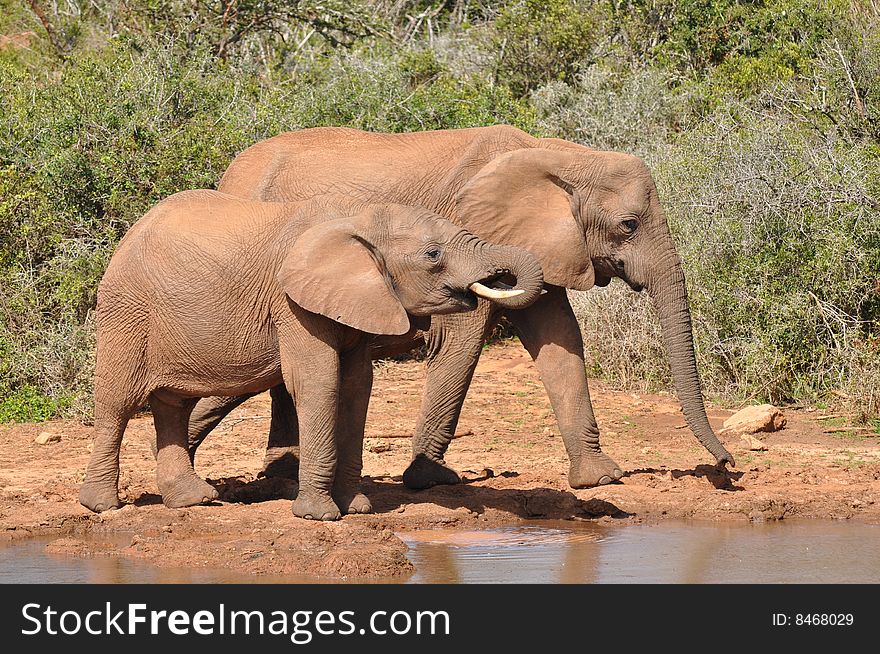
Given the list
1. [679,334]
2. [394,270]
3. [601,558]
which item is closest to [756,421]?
[679,334]

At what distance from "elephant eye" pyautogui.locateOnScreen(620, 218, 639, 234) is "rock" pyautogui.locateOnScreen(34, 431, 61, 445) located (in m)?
4.64

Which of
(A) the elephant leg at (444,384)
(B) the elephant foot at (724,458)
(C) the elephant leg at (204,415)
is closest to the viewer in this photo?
(B) the elephant foot at (724,458)

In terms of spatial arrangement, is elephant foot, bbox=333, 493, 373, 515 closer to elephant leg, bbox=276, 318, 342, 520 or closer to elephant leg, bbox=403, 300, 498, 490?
elephant leg, bbox=276, 318, 342, 520

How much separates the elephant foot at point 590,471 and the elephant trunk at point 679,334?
0.61 m

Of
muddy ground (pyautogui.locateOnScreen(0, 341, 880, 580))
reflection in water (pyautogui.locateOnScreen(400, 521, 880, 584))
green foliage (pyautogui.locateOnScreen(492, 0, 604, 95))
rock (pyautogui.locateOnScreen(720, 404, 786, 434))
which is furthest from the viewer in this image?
green foliage (pyautogui.locateOnScreen(492, 0, 604, 95))

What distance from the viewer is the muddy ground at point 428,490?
297 inches

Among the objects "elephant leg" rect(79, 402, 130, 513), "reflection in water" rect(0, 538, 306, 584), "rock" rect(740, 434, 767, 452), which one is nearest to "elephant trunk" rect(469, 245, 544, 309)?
"reflection in water" rect(0, 538, 306, 584)

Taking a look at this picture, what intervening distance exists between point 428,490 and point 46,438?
335cm

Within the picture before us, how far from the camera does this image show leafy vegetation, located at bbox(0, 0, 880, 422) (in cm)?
1220

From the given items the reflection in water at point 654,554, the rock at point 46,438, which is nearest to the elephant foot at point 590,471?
the reflection in water at point 654,554

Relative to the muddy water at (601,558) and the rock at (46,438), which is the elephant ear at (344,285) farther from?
the rock at (46,438)

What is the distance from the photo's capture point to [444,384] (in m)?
9.36

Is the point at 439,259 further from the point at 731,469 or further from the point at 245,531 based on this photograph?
the point at 731,469

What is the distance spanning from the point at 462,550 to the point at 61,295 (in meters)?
5.80
